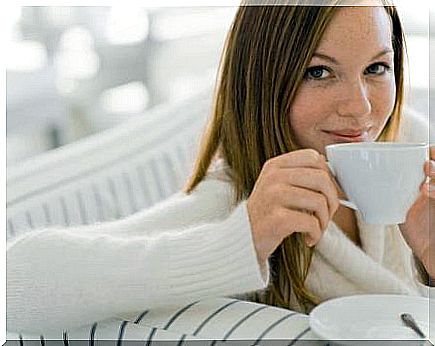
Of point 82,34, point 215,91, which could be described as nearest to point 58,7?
point 82,34

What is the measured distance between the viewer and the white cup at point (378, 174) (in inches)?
25.0

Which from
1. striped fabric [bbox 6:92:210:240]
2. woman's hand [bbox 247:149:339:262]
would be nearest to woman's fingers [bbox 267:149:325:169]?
woman's hand [bbox 247:149:339:262]

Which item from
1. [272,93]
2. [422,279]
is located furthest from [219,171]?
[422,279]

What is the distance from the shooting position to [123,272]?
624 millimetres

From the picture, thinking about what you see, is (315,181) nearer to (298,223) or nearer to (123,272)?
(298,223)

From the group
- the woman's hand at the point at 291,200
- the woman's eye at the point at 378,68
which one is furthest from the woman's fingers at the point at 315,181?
the woman's eye at the point at 378,68

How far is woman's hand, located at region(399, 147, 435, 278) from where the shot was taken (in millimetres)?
656

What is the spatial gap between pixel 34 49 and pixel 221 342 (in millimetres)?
326

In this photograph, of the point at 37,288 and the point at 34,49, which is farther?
the point at 34,49

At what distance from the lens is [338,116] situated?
0.69 metres

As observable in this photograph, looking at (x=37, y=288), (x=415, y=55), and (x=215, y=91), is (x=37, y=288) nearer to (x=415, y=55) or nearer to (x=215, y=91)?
(x=215, y=91)

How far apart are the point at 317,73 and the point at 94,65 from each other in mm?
204

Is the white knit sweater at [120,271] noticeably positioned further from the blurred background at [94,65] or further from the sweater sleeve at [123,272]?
the blurred background at [94,65]

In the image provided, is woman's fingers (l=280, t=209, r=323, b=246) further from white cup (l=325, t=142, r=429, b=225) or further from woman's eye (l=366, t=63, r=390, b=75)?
woman's eye (l=366, t=63, r=390, b=75)
